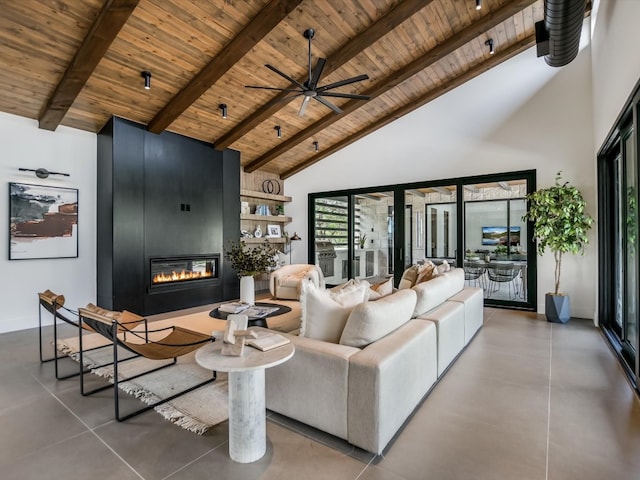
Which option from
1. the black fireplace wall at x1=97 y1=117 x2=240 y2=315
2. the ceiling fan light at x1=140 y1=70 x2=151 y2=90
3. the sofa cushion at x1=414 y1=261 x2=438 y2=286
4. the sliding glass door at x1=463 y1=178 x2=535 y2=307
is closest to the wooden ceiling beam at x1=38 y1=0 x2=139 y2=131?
the ceiling fan light at x1=140 y1=70 x2=151 y2=90

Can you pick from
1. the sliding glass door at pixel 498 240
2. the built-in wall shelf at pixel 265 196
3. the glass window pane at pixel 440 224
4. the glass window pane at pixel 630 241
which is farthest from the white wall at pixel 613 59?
the built-in wall shelf at pixel 265 196

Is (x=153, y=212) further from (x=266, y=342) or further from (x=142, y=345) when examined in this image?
(x=266, y=342)

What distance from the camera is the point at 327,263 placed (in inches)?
330

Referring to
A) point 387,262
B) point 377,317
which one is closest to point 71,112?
point 377,317

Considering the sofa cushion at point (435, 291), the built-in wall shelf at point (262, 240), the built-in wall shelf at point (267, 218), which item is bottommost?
the sofa cushion at point (435, 291)

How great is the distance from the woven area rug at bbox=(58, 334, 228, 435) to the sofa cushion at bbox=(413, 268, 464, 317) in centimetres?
175

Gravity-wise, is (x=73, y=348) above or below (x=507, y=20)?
below

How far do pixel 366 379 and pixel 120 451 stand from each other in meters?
1.50

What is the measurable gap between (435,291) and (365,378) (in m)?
1.58

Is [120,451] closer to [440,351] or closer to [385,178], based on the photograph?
[440,351]

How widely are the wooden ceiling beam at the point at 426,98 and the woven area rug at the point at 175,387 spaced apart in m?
5.61

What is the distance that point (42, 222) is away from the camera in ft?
16.1

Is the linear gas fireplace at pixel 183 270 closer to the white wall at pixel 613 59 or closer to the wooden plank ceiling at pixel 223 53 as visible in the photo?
the wooden plank ceiling at pixel 223 53

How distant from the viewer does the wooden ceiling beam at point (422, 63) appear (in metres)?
4.48
